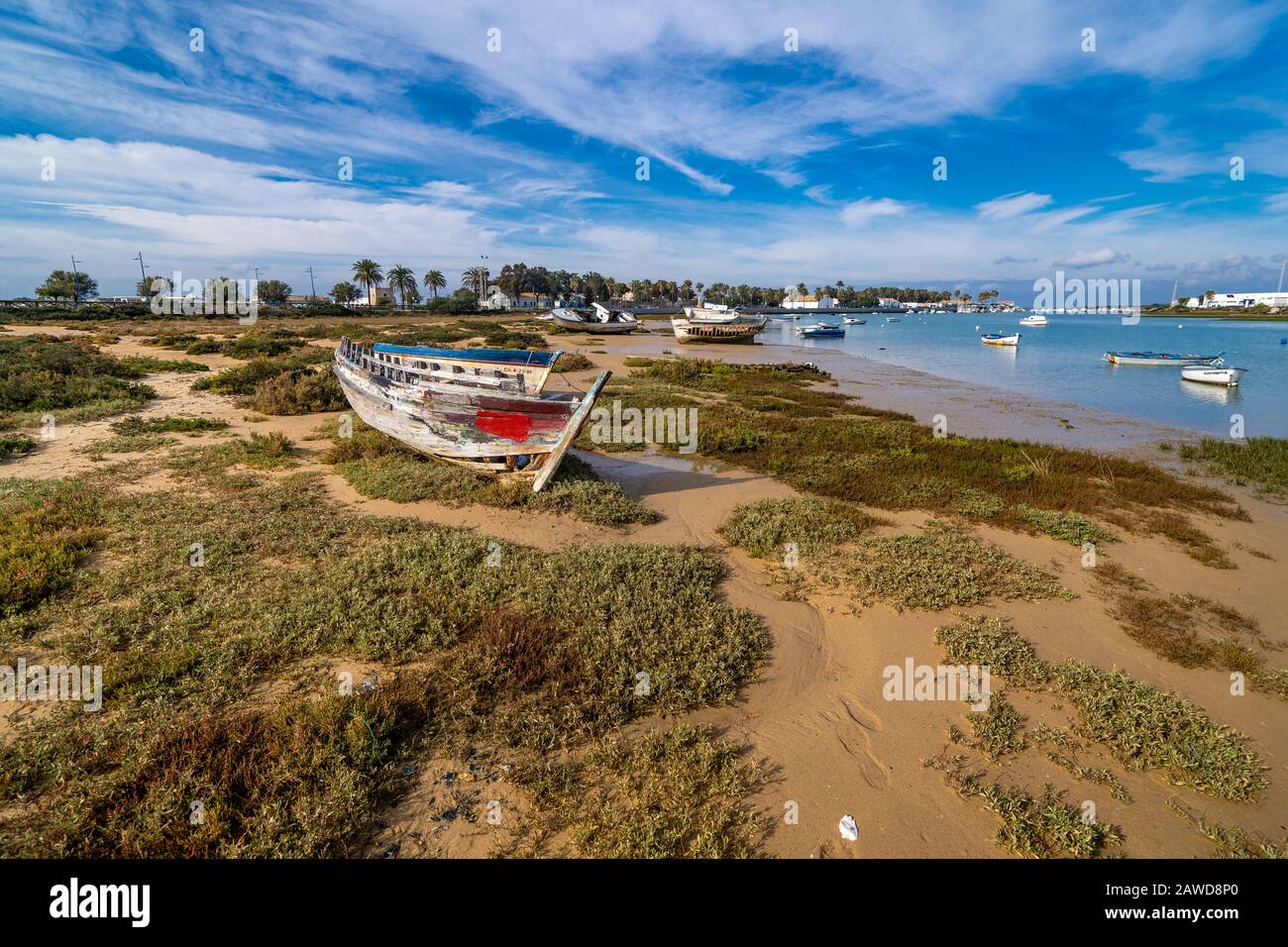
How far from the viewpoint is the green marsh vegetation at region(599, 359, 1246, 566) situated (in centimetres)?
1120

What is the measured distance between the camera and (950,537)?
975cm

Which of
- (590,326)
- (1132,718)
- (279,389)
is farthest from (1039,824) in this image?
(590,326)

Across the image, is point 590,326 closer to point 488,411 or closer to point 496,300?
point 488,411

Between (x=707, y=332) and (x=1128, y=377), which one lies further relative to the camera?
(x=707, y=332)

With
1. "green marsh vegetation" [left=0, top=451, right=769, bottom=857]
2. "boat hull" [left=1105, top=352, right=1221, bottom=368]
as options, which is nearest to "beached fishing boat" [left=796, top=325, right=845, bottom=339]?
"boat hull" [left=1105, top=352, right=1221, bottom=368]

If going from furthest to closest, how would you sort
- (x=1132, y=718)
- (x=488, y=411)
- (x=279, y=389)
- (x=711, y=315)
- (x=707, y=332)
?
(x=711, y=315)
(x=707, y=332)
(x=279, y=389)
(x=488, y=411)
(x=1132, y=718)

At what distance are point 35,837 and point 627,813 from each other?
13.5 feet

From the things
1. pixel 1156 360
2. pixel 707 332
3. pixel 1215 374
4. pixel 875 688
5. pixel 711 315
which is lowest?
pixel 875 688

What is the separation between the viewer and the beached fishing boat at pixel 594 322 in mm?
68562

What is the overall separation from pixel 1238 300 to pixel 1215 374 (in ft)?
735

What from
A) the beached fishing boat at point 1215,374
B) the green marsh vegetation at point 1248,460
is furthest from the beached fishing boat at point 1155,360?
the green marsh vegetation at point 1248,460

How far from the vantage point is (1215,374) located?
31469mm

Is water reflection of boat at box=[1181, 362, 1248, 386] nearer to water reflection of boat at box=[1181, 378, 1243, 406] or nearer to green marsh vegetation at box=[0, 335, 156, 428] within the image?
water reflection of boat at box=[1181, 378, 1243, 406]

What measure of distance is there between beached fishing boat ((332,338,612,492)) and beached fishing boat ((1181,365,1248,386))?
40819 millimetres
